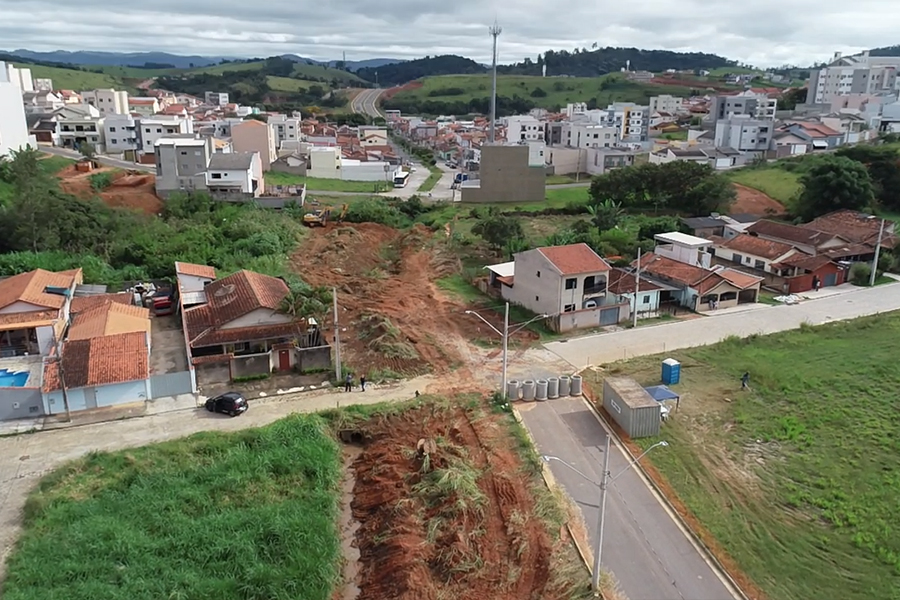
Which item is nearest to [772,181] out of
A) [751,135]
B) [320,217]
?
[751,135]

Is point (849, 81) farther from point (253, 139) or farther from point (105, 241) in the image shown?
point (105, 241)

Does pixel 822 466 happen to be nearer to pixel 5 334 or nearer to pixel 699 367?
pixel 699 367

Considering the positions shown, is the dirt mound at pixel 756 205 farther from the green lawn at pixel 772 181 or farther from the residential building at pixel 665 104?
the residential building at pixel 665 104

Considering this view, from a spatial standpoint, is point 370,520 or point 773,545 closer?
point 773,545

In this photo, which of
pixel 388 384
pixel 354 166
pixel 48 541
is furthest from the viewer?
pixel 354 166

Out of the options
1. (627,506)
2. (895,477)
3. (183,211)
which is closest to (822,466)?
(895,477)

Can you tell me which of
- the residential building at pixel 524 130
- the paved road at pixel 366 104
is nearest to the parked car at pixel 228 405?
the residential building at pixel 524 130
